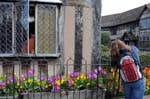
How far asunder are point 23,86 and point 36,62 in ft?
7.46

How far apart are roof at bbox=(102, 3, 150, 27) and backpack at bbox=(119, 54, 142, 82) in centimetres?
3616

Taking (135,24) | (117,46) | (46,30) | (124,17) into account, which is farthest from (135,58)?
(124,17)

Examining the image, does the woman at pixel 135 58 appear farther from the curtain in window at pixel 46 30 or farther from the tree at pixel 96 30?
the tree at pixel 96 30

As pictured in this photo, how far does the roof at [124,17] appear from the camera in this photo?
43.9m

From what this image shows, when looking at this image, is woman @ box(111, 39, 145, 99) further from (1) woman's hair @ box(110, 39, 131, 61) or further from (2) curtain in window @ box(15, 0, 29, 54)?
(2) curtain in window @ box(15, 0, 29, 54)

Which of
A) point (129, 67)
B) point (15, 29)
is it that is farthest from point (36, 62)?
point (129, 67)

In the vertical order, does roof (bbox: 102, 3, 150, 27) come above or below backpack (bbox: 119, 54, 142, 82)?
above

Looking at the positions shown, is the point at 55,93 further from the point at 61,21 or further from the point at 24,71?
the point at 61,21

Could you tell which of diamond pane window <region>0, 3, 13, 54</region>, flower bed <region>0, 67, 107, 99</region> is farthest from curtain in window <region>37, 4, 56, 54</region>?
flower bed <region>0, 67, 107, 99</region>

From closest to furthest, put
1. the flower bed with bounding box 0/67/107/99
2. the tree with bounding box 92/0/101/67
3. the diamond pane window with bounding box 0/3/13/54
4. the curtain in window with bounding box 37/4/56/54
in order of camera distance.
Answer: the flower bed with bounding box 0/67/107/99 < the diamond pane window with bounding box 0/3/13/54 < the curtain in window with bounding box 37/4/56/54 < the tree with bounding box 92/0/101/67

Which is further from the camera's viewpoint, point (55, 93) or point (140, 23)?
point (140, 23)

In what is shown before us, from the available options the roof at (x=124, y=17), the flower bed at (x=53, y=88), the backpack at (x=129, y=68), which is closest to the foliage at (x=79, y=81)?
the flower bed at (x=53, y=88)

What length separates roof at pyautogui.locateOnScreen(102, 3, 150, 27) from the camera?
43.9 m

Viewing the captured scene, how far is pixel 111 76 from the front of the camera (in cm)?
762
